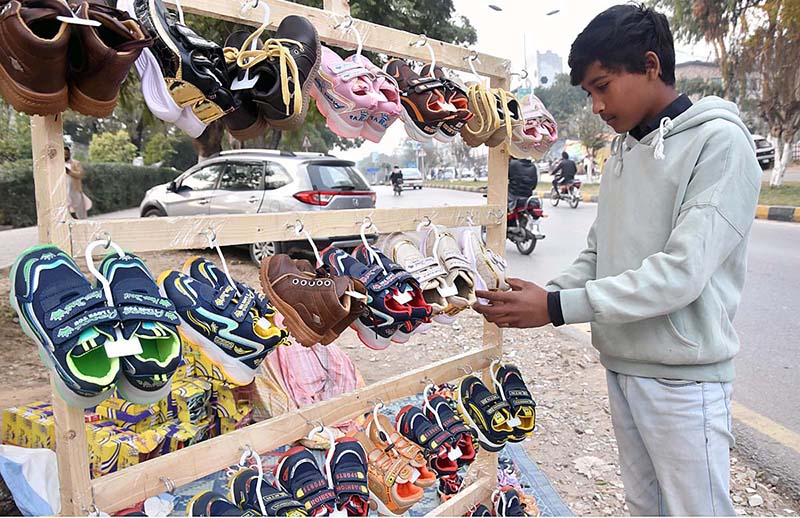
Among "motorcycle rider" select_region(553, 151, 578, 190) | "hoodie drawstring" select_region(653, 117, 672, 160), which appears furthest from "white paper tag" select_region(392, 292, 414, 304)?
"motorcycle rider" select_region(553, 151, 578, 190)

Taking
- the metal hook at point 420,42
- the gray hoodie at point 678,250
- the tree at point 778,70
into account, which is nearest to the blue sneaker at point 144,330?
the gray hoodie at point 678,250

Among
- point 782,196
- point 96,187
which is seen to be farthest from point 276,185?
point 96,187

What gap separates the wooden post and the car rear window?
5284 millimetres

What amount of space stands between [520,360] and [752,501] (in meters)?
1.91

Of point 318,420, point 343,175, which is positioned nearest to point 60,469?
point 318,420

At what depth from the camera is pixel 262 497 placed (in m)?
1.39

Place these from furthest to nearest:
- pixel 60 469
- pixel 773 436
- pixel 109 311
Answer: pixel 773 436 < pixel 60 469 < pixel 109 311

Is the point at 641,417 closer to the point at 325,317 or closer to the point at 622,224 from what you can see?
the point at 622,224

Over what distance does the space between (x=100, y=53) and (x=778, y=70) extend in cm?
1785

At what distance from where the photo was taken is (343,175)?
21.6 ft

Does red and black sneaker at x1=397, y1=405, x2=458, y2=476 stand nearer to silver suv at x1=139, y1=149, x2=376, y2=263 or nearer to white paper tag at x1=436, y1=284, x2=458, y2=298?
white paper tag at x1=436, y1=284, x2=458, y2=298

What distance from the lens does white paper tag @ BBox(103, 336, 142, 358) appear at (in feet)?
3.25

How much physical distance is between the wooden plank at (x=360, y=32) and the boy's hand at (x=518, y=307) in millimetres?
816

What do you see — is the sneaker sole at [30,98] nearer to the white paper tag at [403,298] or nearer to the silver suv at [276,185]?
the white paper tag at [403,298]
